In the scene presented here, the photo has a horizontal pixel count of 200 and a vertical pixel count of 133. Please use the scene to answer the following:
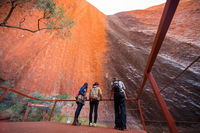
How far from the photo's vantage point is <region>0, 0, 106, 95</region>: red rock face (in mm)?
11055

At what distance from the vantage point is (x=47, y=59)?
13.2 metres

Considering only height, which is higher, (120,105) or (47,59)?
(47,59)

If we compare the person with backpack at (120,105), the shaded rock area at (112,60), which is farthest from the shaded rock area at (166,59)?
Result: the person with backpack at (120,105)

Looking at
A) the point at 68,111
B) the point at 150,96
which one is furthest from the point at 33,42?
the point at 150,96

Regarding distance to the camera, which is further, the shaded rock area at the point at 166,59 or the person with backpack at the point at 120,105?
the shaded rock area at the point at 166,59

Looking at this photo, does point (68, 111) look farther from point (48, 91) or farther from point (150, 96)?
point (150, 96)

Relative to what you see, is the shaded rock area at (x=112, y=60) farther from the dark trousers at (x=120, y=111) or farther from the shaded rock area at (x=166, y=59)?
the dark trousers at (x=120, y=111)

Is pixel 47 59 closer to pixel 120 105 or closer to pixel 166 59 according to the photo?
pixel 120 105

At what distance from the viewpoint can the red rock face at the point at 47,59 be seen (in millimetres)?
11055

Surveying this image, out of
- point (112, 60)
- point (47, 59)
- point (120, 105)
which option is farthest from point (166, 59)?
point (47, 59)

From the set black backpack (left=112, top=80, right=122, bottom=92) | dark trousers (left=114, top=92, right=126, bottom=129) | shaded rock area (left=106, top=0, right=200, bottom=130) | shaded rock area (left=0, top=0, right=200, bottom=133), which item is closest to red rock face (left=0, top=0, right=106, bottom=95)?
shaded rock area (left=0, top=0, right=200, bottom=133)

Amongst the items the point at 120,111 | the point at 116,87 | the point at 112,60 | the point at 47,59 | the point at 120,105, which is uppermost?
the point at 47,59

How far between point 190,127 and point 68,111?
892 centimetres

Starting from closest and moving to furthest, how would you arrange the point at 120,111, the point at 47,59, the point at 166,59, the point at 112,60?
the point at 120,111
the point at 166,59
the point at 112,60
the point at 47,59
